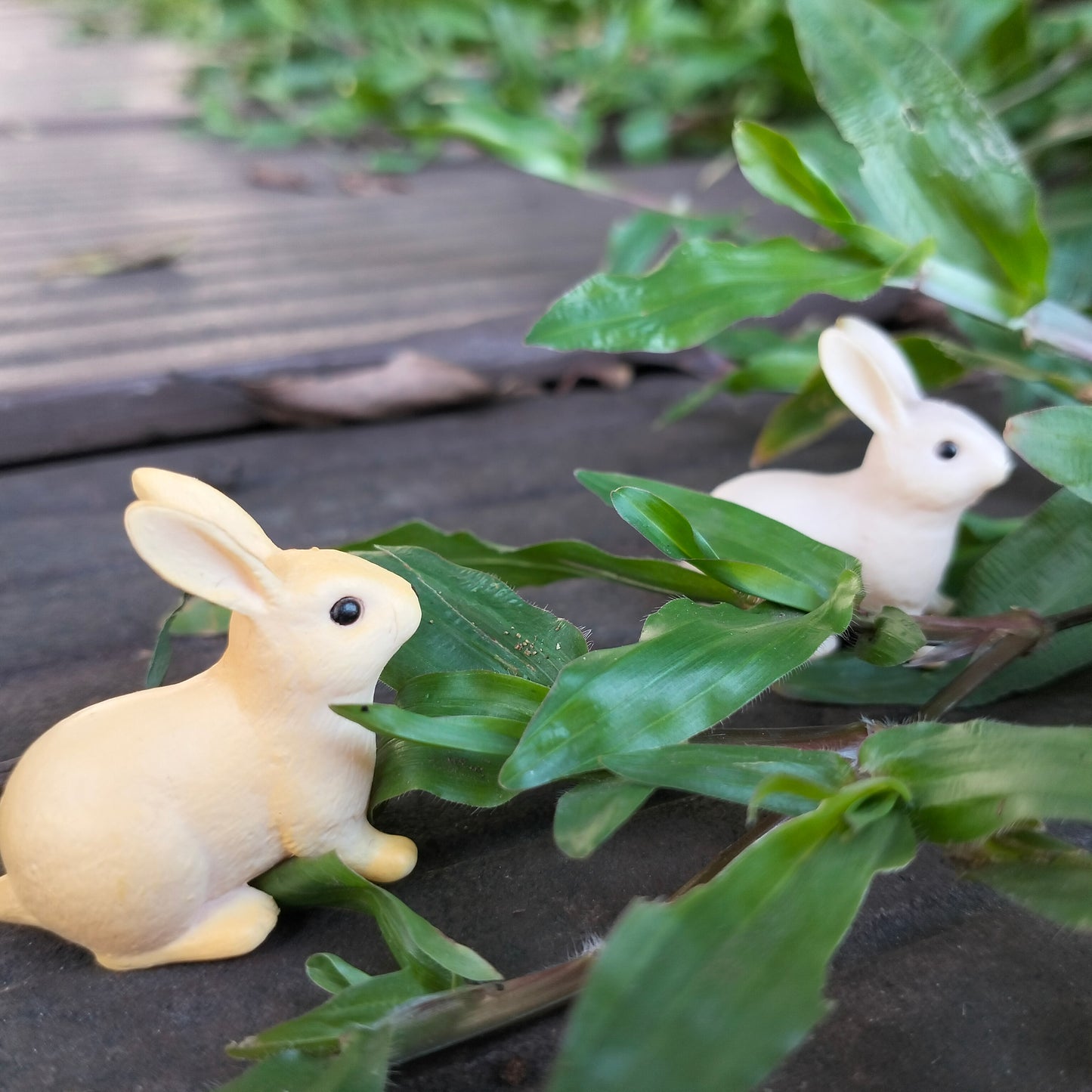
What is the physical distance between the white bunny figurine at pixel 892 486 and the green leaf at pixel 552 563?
141mm

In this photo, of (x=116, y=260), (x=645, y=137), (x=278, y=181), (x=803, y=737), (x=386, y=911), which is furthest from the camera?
(x=645, y=137)

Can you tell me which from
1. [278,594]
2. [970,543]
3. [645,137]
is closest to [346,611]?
[278,594]

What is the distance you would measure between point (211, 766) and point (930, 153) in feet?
2.59

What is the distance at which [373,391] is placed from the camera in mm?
1300

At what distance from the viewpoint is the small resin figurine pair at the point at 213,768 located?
532mm

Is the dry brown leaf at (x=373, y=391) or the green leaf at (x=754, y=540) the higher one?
the green leaf at (x=754, y=540)

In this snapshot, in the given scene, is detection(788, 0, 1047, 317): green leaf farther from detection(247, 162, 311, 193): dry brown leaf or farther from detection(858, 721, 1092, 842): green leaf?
detection(247, 162, 311, 193): dry brown leaf

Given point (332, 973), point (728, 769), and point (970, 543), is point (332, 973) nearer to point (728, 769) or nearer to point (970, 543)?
point (728, 769)

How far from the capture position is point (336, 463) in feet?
4.00

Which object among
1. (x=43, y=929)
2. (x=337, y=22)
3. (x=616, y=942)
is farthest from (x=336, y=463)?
(x=337, y=22)

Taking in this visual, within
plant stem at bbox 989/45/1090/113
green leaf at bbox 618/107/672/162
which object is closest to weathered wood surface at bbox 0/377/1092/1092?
plant stem at bbox 989/45/1090/113

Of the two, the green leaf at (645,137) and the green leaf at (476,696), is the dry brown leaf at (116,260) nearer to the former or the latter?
the green leaf at (645,137)

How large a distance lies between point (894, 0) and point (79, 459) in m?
2.00

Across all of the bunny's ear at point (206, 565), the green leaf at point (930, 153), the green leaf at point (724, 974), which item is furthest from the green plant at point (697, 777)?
the green leaf at point (930, 153)
